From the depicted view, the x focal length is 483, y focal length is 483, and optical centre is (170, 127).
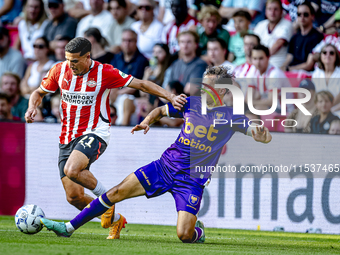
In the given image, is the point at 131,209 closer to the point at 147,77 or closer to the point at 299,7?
the point at 147,77

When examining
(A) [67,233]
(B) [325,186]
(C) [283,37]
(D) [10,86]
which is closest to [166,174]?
(A) [67,233]

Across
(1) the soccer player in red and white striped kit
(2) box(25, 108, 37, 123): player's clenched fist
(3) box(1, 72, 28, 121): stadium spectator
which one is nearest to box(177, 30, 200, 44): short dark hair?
(3) box(1, 72, 28, 121): stadium spectator

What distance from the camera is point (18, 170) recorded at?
8.13 metres

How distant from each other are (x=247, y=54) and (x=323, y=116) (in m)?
1.86

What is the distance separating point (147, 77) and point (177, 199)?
4.39m

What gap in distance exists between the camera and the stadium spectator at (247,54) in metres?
8.67

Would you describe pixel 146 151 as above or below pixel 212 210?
above

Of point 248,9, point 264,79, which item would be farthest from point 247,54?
point 248,9

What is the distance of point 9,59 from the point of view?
10602 millimetres

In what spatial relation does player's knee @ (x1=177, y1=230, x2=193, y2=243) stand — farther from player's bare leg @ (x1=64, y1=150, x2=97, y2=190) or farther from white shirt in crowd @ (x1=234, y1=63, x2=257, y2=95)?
white shirt in crowd @ (x1=234, y1=63, x2=257, y2=95)

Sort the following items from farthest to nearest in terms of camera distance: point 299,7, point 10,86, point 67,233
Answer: point 10,86 < point 299,7 < point 67,233

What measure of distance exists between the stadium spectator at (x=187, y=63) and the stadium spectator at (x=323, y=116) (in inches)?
84.7

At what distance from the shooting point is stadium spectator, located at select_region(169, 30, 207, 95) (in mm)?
8828

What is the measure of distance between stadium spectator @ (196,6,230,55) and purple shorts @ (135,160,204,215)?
444 centimetres
